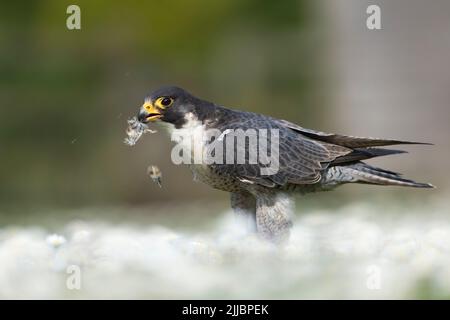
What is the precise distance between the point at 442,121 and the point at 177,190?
407 cm

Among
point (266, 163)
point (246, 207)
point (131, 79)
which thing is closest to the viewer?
point (266, 163)

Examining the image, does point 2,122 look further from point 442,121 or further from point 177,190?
point 442,121

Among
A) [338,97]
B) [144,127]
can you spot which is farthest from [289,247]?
[338,97]

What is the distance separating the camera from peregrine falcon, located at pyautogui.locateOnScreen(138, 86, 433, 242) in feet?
16.7

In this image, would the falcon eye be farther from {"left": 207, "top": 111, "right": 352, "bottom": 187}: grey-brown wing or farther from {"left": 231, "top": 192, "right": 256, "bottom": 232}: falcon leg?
{"left": 231, "top": 192, "right": 256, "bottom": 232}: falcon leg

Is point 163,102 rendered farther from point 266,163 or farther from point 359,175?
point 359,175

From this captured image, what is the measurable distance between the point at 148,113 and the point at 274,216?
104 cm

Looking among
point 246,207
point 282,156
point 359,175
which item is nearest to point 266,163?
point 282,156

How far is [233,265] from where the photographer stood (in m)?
3.74

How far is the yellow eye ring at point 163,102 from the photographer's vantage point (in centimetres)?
514

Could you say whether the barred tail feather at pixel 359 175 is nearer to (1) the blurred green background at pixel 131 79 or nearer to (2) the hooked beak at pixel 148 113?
(2) the hooked beak at pixel 148 113

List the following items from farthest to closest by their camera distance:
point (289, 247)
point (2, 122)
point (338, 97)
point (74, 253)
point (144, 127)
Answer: point (338, 97) < point (2, 122) < point (144, 127) < point (289, 247) < point (74, 253)

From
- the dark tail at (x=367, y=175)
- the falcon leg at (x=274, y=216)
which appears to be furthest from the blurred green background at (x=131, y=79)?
the falcon leg at (x=274, y=216)

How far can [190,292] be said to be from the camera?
10.8 ft
